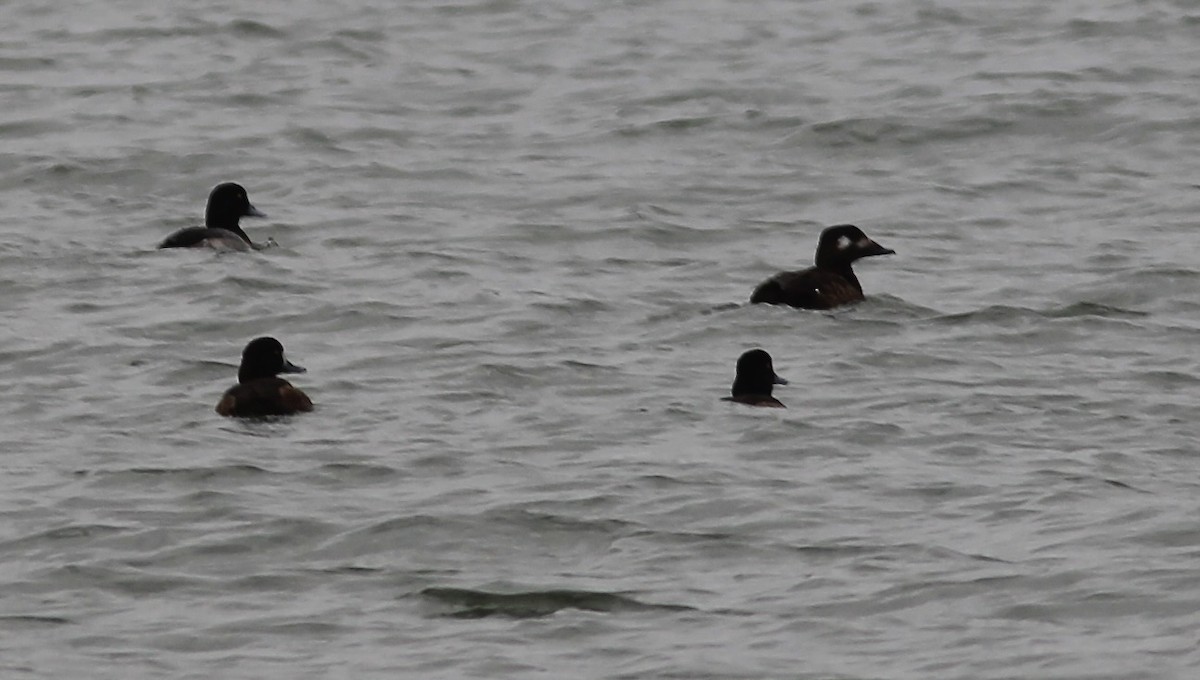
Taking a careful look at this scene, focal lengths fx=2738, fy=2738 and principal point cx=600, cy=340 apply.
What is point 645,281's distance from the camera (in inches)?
663

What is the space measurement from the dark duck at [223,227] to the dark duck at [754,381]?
16.3 feet

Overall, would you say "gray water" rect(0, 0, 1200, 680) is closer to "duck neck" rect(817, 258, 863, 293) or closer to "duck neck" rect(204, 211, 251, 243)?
"duck neck" rect(817, 258, 863, 293)

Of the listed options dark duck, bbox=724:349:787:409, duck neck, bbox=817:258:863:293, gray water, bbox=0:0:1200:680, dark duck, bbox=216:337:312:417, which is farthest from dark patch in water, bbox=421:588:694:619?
duck neck, bbox=817:258:863:293

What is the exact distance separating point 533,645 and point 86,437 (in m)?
3.86

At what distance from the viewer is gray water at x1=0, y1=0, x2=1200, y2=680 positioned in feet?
33.6

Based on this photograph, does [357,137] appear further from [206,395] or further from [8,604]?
[8,604]

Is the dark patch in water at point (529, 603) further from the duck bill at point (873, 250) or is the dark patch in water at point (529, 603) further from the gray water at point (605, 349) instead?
the duck bill at point (873, 250)

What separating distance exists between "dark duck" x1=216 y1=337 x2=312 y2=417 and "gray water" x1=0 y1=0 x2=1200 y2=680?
0.43 feet

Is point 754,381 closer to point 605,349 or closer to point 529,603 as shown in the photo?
point 605,349

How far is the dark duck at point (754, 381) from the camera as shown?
13.5m

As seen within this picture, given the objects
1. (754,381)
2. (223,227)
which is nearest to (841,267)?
(754,381)

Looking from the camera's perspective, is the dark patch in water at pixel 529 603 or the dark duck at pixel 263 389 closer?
the dark patch in water at pixel 529 603

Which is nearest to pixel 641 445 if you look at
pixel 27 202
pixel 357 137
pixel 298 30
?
pixel 27 202

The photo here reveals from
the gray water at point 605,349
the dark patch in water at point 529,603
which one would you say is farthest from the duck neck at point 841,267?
the dark patch in water at point 529,603
